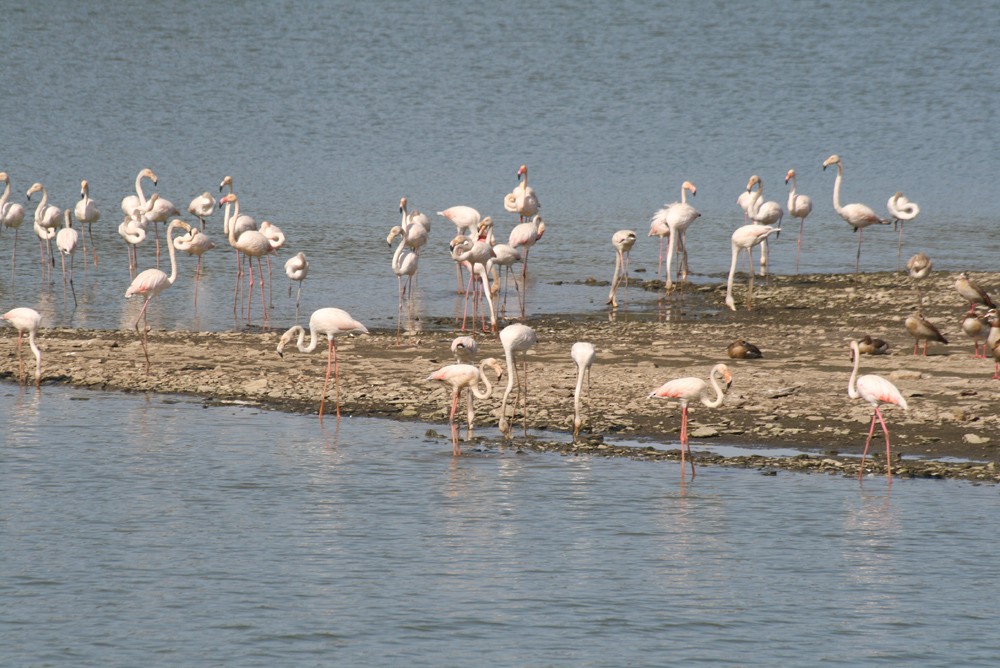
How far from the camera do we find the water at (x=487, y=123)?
25219mm

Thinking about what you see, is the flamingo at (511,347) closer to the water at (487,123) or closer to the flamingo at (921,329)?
the flamingo at (921,329)

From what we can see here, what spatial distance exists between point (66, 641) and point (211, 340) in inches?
343

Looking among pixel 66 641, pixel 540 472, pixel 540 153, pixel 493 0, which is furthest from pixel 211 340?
pixel 493 0

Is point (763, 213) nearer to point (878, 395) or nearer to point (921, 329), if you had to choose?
point (921, 329)

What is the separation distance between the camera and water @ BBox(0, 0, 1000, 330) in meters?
25.2

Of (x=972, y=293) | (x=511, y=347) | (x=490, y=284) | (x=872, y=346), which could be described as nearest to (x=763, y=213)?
(x=490, y=284)

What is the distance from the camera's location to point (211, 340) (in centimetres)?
1633

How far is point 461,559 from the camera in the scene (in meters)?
9.16

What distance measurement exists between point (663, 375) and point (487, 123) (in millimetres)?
32281

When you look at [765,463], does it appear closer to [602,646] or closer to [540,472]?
[540,472]

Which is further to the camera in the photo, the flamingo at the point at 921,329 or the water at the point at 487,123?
the water at the point at 487,123

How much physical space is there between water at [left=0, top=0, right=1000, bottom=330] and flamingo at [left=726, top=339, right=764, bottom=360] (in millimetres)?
4516

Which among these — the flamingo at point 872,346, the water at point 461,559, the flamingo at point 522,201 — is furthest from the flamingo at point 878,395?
the flamingo at point 522,201

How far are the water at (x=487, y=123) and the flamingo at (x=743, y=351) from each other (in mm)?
4516
